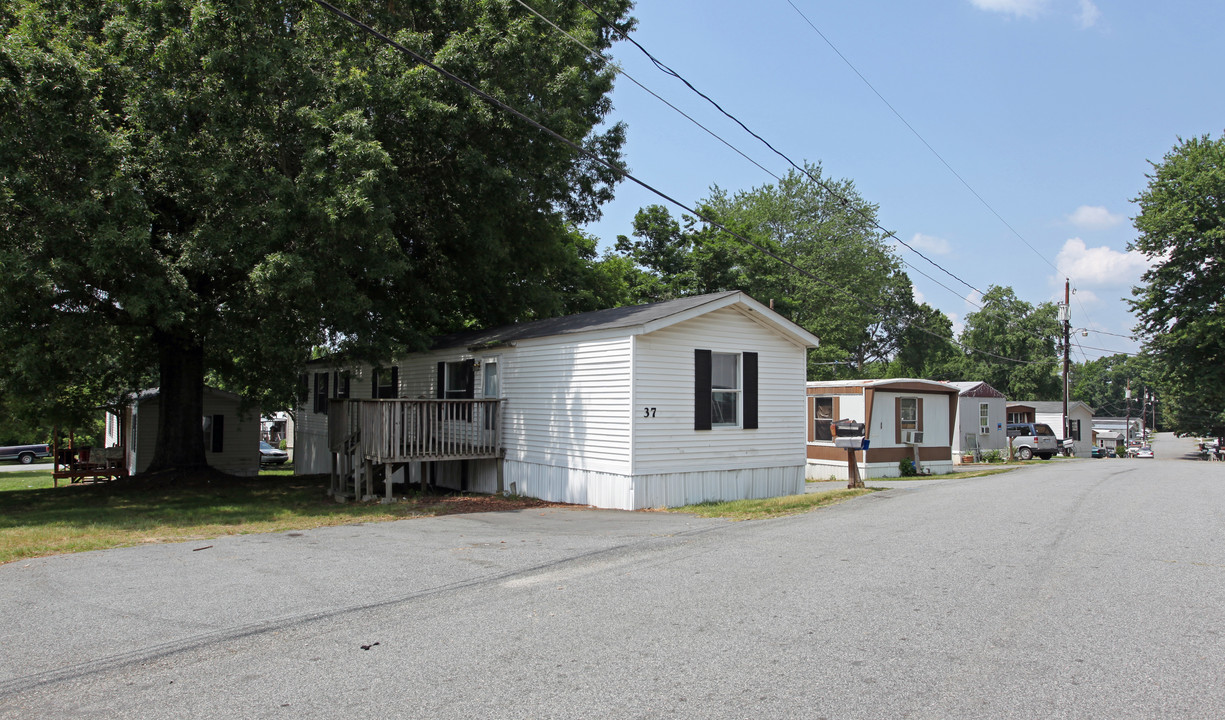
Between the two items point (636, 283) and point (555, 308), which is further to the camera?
point (636, 283)

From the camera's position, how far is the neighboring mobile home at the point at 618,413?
12266 millimetres

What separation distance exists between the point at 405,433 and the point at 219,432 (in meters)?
15.8

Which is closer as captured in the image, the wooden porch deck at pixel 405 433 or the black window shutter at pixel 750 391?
the wooden porch deck at pixel 405 433

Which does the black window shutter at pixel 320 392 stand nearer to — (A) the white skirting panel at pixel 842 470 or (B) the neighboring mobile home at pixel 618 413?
(B) the neighboring mobile home at pixel 618 413

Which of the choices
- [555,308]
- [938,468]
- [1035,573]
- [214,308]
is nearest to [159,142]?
[214,308]

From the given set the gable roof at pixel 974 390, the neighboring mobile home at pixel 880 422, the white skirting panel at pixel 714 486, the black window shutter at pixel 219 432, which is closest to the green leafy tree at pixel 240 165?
the white skirting panel at pixel 714 486

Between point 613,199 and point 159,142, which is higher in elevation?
point 613,199

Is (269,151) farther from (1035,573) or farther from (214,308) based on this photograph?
(1035,573)

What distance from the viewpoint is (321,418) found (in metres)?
22.4

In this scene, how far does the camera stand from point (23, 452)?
41031mm

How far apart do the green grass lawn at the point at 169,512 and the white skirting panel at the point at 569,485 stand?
1.43 ft

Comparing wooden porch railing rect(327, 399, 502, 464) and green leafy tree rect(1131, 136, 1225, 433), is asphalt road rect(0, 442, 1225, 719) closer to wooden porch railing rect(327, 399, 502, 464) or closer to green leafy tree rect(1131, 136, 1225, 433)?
wooden porch railing rect(327, 399, 502, 464)

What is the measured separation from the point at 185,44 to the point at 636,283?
77.9 ft

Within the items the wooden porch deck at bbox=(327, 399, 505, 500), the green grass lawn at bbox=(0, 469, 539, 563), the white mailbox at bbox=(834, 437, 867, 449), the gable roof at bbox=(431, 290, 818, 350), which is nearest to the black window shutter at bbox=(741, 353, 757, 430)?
the gable roof at bbox=(431, 290, 818, 350)
